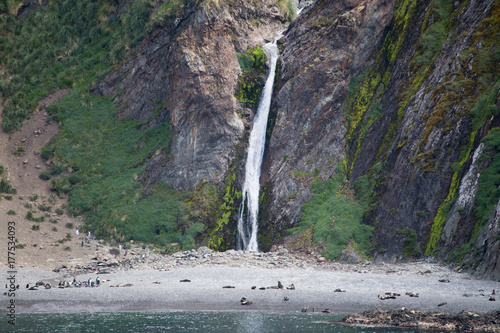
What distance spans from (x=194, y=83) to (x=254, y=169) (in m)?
9.67

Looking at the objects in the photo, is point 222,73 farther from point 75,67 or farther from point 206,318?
point 206,318

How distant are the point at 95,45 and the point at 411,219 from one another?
1603 inches

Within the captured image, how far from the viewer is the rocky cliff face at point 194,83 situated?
39.0 metres

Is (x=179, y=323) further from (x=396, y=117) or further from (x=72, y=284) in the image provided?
(x=396, y=117)

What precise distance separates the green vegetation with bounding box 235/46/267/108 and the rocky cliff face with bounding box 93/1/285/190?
2.28 feet

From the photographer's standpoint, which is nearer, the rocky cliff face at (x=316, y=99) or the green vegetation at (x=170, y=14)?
the rocky cliff face at (x=316, y=99)

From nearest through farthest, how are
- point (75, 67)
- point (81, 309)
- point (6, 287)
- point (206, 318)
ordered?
point (206, 318) → point (81, 309) → point (6, 287) → point (75, 67)

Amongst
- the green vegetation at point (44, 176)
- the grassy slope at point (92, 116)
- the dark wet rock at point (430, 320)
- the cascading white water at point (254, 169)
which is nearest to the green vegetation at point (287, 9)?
the cascading white water at point (254, 169)

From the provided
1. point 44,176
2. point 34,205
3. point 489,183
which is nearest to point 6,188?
point 34,205

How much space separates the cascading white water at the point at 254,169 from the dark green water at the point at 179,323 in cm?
1425

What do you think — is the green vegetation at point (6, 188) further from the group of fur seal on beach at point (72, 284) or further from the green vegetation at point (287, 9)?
the green vegetation at point (287, 9)

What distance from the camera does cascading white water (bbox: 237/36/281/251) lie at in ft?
115

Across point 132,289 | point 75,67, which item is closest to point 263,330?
point 132,289

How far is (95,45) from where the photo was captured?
5206 centimetres
